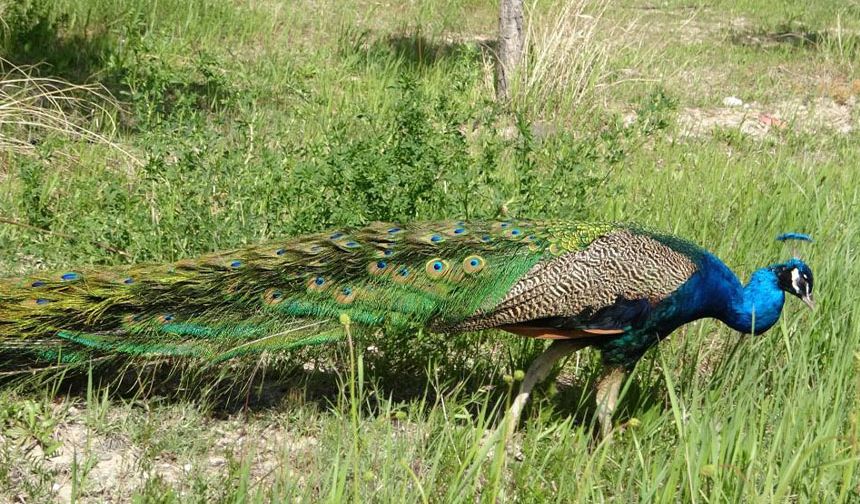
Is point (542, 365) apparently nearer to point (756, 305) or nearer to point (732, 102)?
point (756, 305)

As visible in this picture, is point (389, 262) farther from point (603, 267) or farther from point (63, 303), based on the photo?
point (63, 303)

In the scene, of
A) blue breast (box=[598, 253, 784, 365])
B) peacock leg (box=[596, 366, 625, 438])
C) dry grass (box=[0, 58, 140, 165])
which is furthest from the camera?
dry grass (box=[0, 58, 140, 165])

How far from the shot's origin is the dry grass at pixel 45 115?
498cm

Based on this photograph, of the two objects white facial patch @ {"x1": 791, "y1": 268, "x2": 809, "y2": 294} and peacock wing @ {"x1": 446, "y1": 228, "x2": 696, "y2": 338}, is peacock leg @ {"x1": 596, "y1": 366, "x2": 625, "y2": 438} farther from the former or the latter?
white facial patch @ {"x1": 791, "y1": 268, "x2": 809, "y2": 294}

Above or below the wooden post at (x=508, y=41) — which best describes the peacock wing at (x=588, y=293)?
below

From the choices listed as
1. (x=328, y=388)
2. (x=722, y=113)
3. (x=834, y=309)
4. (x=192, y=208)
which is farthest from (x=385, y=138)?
(x=722, y=113)

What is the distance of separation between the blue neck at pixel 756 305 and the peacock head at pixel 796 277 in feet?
0.11

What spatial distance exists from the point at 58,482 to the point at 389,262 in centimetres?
121

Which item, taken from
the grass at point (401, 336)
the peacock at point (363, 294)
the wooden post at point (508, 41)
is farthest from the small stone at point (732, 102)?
the peacock at point (363, 294)

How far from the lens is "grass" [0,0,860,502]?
9.13 ft

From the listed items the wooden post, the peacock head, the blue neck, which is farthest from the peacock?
the wooden post

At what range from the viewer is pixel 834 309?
12.3 feet

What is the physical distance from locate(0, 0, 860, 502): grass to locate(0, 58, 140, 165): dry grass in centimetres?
3

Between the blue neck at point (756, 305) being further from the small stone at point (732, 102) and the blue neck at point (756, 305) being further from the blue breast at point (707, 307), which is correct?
the small stone at point (732, 102)
